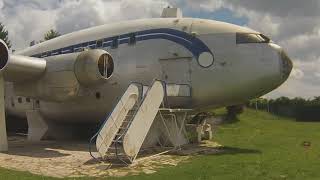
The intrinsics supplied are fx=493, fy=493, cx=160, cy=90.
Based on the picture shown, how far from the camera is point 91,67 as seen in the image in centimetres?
1777

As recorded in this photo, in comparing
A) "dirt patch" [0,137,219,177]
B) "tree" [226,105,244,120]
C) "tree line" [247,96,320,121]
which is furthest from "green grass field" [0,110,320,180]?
"tree line" [247,96,320,121]

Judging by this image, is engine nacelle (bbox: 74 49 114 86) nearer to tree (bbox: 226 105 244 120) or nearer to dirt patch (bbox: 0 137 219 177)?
dirt patch (bbox: 0 137 219 177)

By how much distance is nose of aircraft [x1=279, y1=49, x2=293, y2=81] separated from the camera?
18.0m

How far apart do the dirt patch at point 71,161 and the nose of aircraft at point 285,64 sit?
151 inches

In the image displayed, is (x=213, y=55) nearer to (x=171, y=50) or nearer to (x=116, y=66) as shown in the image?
(x=171, y=50)

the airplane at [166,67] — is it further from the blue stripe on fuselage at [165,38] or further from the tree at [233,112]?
the tree at [233,112]

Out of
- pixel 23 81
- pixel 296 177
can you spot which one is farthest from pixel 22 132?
pixel 296 177

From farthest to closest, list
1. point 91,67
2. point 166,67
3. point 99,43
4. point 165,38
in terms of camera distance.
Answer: point 99,43, point 165,38, point 166,67, point 91,67

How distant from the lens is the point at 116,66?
65.7 feet

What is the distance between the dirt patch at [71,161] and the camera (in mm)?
13391

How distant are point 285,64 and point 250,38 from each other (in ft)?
5.28

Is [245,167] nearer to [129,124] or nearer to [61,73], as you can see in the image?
[129,124]

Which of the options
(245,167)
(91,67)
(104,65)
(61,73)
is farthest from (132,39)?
(245,167)

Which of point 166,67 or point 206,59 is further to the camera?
point 166,67
